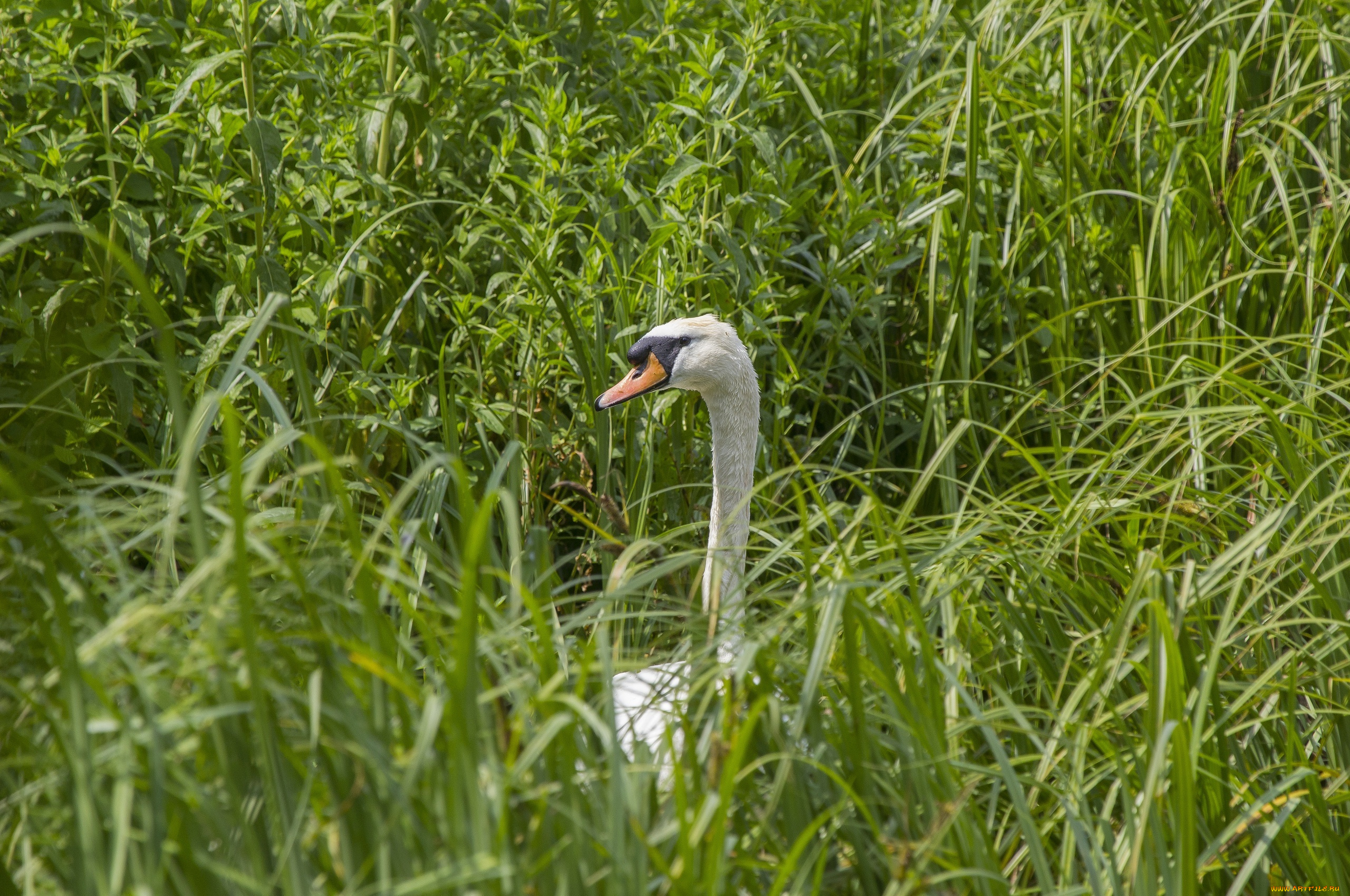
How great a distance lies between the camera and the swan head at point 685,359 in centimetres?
311

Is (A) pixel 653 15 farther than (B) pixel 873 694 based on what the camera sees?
Yes

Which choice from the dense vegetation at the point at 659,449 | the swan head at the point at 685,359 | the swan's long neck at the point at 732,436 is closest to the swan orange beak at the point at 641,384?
the swan head at the point at 685,359

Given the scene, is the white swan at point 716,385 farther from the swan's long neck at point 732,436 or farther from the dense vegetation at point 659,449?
the dense vegetation at point 659,449

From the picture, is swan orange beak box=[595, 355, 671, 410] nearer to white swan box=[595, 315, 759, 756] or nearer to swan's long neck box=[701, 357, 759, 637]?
white swan box=[595, 315, 759, 756]

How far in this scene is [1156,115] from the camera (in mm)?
4043

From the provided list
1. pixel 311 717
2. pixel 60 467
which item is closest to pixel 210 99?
pixel 60 467

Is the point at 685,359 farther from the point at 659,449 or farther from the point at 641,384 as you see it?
the point at 659,449

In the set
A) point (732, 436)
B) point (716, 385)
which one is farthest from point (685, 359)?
point (732, 436)

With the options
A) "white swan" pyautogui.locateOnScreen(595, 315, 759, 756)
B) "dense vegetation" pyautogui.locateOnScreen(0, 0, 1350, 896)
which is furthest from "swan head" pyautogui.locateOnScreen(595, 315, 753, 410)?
"dense vegetation" pyautogui.locateOnScreen(0, 0, 1350, 896)

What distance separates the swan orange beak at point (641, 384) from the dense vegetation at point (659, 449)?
246 mm

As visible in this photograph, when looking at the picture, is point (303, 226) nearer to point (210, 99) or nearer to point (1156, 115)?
point (210, 99)

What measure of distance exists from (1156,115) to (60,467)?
3398 millimetres

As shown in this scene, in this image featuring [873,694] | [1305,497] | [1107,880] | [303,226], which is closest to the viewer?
[1107,880]

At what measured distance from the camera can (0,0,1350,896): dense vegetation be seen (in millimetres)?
1588
